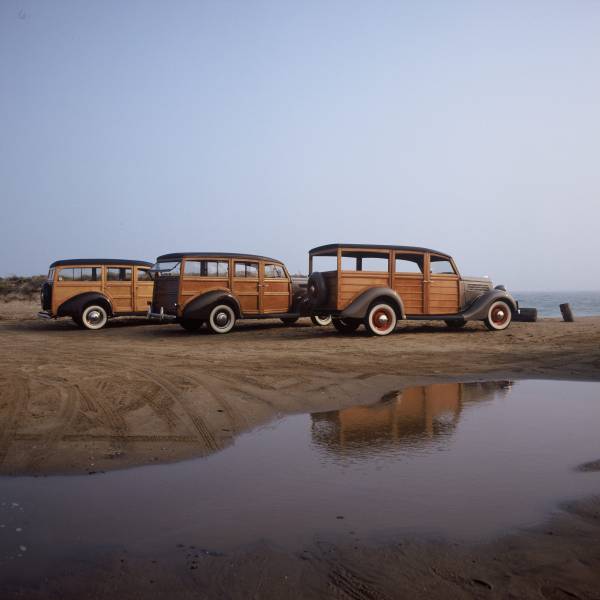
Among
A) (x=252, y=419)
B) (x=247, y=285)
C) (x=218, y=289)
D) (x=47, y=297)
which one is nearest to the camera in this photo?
(x=252, y=419)

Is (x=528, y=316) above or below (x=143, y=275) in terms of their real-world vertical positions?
below

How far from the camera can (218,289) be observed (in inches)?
559

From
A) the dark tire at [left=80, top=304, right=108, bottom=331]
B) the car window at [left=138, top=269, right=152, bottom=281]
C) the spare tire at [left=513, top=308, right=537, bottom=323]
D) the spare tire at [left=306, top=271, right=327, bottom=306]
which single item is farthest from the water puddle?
the spare tire at [left=513, top=308, right=537, bottom=323]

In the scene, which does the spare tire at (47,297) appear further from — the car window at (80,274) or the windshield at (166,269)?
the windshield at (166,269)

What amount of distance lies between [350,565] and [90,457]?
2.46 meters

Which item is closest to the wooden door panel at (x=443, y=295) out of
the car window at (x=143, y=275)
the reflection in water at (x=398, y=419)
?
the reflection in water at (x=398, y=419)

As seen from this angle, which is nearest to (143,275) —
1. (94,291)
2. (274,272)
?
(94,291)

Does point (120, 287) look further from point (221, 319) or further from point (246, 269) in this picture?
point (246, 269)

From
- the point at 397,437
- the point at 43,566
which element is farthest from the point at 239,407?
the point at 43,566

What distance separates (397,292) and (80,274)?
8.58 metres

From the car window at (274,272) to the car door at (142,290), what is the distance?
12.5ft

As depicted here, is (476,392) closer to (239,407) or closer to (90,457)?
(239,407)

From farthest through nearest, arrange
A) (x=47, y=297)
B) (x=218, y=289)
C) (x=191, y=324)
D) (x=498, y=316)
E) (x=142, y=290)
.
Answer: (x=142, y=290)
(x=47, y=297)
(x=191, y=324)
(x=498, y=316)
(x=218, y=289)

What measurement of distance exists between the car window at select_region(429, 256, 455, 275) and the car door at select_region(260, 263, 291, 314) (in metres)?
3.72
